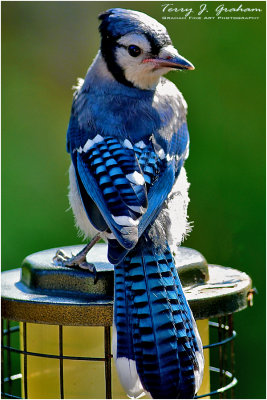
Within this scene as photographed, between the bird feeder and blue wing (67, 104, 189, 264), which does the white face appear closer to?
blue wing (67, 104, 189, 264)

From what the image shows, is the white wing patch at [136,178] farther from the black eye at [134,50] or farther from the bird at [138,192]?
the black eye at [134,50]

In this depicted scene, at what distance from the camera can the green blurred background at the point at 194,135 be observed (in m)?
4.52

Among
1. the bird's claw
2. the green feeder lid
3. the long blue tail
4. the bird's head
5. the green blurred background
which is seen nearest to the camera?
the long blue tail

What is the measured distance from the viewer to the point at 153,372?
2742 millimetres

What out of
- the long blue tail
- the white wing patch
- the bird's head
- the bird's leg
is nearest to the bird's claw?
the bird's leg

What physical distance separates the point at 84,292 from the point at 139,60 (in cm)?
93

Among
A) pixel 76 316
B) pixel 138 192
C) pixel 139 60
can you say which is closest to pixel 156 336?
pixel 76 316

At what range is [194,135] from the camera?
4586 millimetres

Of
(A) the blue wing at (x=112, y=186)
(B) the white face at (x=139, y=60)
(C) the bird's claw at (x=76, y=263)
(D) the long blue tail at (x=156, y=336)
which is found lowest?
(D) the long blue tail at (x=156, y=336)

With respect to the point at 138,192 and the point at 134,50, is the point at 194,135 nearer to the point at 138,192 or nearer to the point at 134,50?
the point at 134,50

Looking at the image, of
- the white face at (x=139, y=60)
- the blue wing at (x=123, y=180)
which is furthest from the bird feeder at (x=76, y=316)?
the white face at (x=139, y=60)

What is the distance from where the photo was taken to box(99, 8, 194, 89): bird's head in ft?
10.7

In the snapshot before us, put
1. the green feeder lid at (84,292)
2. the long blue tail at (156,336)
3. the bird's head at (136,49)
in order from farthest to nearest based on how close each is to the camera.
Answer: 1. the bird's head at (136,49)
2. the green feeder lid at (84,292)
3. the long blue tail at (156,336)

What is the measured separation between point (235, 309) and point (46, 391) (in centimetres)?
72
